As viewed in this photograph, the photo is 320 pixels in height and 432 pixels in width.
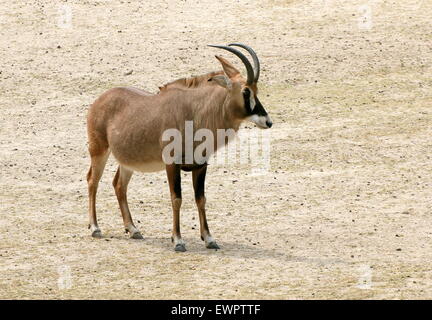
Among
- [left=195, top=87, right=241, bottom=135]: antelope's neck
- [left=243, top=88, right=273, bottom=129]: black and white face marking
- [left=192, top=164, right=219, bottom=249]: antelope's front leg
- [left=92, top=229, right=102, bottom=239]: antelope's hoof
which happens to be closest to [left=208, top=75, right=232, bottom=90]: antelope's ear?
[left=195, top=87, right=241, bottom=135]: antelope's neck

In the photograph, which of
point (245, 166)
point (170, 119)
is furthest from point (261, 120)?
point (245, 166)

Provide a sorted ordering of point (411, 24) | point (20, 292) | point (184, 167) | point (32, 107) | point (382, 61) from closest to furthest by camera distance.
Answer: point (20, 292), point (184, 167), point (32, 107), point (382, 61), point (411, 24)

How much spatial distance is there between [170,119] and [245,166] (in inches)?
200

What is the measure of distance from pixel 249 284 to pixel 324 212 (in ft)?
13.1

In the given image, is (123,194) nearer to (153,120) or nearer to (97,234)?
(97,234)

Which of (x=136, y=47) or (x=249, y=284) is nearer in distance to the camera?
(x=249, y=284)

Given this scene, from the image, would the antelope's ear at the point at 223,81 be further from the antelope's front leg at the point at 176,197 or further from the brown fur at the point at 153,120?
the antelope's front leg at the point at 176,197

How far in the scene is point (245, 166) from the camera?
760 inches

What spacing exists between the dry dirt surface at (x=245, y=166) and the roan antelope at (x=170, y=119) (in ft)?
2.09

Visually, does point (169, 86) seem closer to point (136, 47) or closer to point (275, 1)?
point (136, 47)

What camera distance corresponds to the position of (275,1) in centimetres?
2816

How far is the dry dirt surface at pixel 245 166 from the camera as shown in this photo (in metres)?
13.1

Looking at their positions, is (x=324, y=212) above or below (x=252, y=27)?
below

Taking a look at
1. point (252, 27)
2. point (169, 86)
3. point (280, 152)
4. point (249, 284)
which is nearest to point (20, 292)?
point (249, 284)
